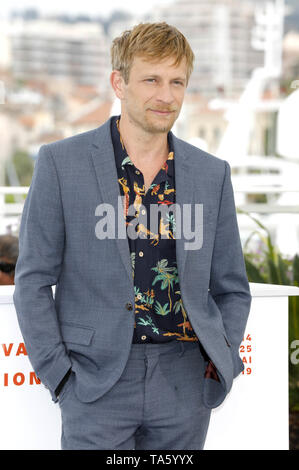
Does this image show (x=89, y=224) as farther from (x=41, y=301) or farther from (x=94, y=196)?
(x=41, y=301)

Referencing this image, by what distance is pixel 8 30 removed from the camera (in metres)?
47.7

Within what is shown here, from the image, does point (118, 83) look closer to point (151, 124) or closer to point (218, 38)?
point (151, 124)

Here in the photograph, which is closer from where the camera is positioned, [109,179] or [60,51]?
[109,179]

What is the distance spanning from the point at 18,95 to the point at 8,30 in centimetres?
651

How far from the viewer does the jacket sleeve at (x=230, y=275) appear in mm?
1625

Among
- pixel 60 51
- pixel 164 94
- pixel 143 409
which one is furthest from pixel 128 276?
pixel 60 51

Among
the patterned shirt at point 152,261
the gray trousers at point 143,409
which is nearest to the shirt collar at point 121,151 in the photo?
the patterned shirt at point 152,261

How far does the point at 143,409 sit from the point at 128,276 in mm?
287

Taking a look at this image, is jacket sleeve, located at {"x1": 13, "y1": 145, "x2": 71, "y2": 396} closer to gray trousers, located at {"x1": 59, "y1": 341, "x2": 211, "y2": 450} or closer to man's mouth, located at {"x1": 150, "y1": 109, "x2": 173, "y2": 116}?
gray trousers, located at {"x1": 59, "y1": 341, "x2": 211, "y2": 450}

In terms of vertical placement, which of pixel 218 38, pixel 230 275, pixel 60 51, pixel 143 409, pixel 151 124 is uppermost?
pixel 218 38

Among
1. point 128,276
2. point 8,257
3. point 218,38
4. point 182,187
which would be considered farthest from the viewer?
point 218,38

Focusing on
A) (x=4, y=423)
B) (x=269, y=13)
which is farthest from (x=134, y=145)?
(x=269, y=13)

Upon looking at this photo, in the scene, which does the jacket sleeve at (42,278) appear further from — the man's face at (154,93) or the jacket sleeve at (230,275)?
the jacket sleeve at (230,275)

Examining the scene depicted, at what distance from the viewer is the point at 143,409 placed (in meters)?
1.47
